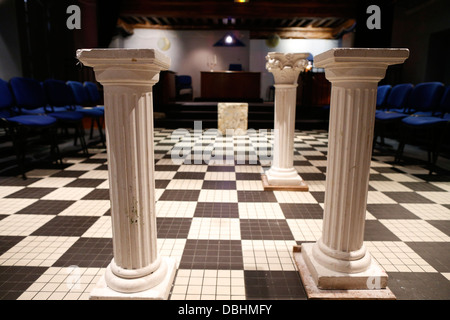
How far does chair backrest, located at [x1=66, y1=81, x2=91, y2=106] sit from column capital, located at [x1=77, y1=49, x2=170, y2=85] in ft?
13.9

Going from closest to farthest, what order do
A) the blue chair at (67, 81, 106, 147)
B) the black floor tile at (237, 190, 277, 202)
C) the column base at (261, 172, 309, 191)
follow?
the black floor tile at (237, 190, 277, 202)
the column base at (261, 172, 309, 191)
the blue chair at (67, 81, 106, 147)

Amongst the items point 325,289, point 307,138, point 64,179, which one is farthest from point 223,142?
point 325,289

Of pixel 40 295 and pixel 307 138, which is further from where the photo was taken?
pixel 307 138

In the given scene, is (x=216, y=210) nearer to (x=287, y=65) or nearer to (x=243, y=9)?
(x=287, y=65)

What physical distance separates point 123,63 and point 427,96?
14.5ft

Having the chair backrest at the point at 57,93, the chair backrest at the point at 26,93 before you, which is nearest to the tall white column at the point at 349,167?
the chair backrest at the point at 26,93

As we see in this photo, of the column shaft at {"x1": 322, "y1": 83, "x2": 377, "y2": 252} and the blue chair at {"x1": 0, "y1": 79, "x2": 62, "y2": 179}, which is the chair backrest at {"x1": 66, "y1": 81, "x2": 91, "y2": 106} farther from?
Answer: the column shaft at {"x1": 322, "y1": 83, "x2": 377, "y2": 252}

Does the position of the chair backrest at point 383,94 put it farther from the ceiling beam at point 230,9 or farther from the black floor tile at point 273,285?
the ceiling beam at point 230,9

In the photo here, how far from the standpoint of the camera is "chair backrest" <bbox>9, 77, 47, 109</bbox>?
12.4 ft

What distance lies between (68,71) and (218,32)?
6309 millimetres

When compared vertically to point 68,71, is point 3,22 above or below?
above

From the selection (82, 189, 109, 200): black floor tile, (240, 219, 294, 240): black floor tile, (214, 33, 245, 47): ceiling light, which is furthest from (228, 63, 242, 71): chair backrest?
(240, 219, 294, 240): black floor tile

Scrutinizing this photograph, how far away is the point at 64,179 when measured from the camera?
3420 mm
